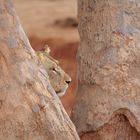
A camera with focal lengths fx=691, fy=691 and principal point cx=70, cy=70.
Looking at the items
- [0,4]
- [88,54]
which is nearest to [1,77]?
[0,4]

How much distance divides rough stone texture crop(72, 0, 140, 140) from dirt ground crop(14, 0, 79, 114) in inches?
95.5

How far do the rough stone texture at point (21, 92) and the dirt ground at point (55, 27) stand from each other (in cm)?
267

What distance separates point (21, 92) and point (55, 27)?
317cm

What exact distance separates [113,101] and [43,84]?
291mm

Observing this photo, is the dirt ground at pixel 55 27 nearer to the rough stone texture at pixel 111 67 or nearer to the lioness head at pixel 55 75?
the lioness head at pixel 55 75

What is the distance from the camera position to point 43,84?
5.14ft

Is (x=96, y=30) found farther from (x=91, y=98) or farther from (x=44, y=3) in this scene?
(x=44, y=3)

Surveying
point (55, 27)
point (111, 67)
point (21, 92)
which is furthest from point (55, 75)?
point (55, 27)

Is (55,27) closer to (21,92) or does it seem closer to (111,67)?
(111,67)

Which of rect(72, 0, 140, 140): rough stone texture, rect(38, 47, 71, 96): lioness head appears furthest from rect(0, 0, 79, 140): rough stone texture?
rect(38, 47, 71, 96): lioness head

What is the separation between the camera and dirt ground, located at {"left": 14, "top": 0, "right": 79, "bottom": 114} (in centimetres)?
452

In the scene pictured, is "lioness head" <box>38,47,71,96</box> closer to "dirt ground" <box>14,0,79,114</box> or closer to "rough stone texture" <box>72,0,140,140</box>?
"rough stone texture" <box>72,0,140,140</box>

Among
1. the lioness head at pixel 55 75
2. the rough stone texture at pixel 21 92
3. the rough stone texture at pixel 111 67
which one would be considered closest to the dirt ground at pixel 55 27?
the lioness head at pixel 55 75

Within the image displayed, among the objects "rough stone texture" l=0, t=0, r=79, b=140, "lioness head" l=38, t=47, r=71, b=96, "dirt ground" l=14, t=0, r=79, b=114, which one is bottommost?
"dirt ground" l=14, t=0, r=79, b=114
